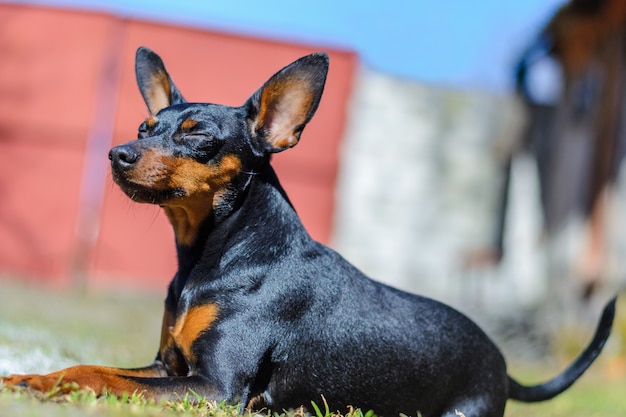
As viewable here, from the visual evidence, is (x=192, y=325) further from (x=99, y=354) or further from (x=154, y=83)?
(x=99, y=354)

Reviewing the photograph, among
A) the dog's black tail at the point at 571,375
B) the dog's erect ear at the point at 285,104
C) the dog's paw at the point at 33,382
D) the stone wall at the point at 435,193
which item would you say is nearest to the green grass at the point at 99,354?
the dog's paw at the point at 33,382

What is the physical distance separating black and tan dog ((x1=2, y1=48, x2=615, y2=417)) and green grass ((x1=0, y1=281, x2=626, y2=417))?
0.59 feet

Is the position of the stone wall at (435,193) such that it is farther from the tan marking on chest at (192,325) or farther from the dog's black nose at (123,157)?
the dog's black nose at (123,157)

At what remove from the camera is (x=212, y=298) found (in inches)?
141

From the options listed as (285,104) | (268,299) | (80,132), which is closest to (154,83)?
(285,104)

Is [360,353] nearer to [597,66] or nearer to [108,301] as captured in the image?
[108,301]

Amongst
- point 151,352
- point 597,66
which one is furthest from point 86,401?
point 597,66

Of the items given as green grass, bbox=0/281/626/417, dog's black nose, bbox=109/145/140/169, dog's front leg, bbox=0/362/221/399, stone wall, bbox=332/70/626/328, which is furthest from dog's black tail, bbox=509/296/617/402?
stone wall, bbox=332/70/626/328

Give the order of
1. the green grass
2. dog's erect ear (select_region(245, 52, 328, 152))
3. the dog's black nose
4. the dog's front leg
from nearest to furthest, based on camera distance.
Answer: the green grass
the dog's front leg
the dog's black nose
dog's erect ear (select_region(245, 52, 328, 152))

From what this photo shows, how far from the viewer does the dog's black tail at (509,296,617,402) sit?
4.43 meters

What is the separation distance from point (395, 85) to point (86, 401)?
1145cm

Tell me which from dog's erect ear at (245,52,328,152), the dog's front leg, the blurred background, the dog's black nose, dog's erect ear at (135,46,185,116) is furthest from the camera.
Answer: the blurred background

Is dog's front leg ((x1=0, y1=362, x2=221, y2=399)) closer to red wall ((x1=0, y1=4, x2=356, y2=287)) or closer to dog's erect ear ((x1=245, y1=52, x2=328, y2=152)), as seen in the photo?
dog's erect ear ((x1=245, y1=52, x2=328, y2=152))

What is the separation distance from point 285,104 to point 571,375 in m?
2.05
